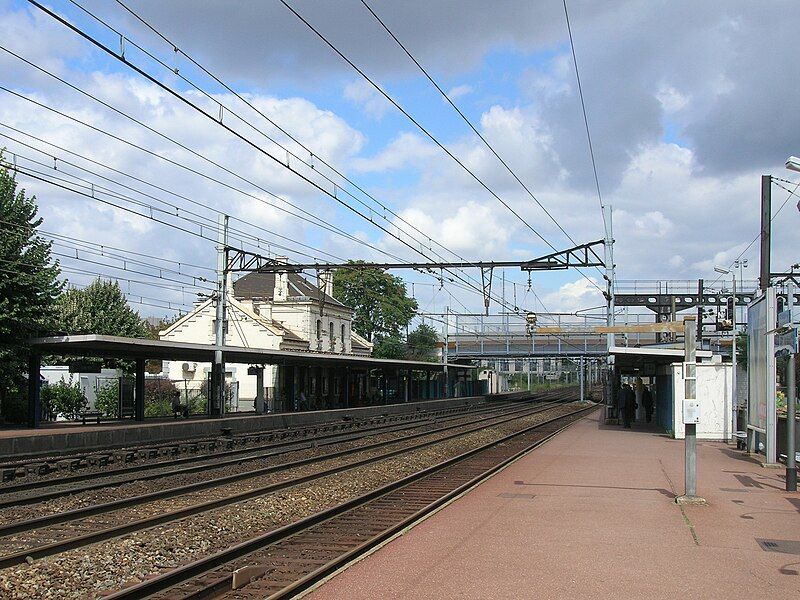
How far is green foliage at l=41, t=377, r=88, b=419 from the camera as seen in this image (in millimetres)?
34691

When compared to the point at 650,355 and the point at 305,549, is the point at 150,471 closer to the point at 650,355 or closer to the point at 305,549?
the point at 305,549

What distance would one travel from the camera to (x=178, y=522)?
10.8 meters

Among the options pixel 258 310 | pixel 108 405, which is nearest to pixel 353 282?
pixel 258 310

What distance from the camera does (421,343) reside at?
80.2 m

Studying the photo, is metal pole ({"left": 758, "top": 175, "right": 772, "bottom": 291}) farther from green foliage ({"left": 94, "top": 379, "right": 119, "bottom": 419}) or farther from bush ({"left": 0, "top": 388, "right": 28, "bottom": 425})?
green foliage ({"left": 94, "top": 379, "right": 119, "bottom": 419})

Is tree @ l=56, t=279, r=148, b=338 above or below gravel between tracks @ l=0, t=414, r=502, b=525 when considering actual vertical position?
above

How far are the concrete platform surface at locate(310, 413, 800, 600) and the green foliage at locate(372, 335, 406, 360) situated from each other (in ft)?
200

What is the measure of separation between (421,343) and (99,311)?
37.0 m

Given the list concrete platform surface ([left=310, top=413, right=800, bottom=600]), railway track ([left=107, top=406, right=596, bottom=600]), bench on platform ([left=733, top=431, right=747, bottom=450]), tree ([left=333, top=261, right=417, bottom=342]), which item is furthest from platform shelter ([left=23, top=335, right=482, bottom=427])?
bench on platform ([left=733, top=431, right=747, bottom=450])

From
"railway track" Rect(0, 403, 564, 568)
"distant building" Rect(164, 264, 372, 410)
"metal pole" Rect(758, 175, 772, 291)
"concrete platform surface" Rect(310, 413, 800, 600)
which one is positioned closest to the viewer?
"concrete platform surface" Rect(310, 413, 800, 600)

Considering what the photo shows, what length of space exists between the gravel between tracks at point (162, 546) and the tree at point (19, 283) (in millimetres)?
15342

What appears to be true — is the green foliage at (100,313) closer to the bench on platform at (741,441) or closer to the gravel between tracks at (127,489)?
the gravel between tracks at (127,489)

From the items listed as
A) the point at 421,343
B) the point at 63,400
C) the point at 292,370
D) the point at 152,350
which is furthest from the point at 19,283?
the point at 421,343

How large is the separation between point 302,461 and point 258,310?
40543 mm
